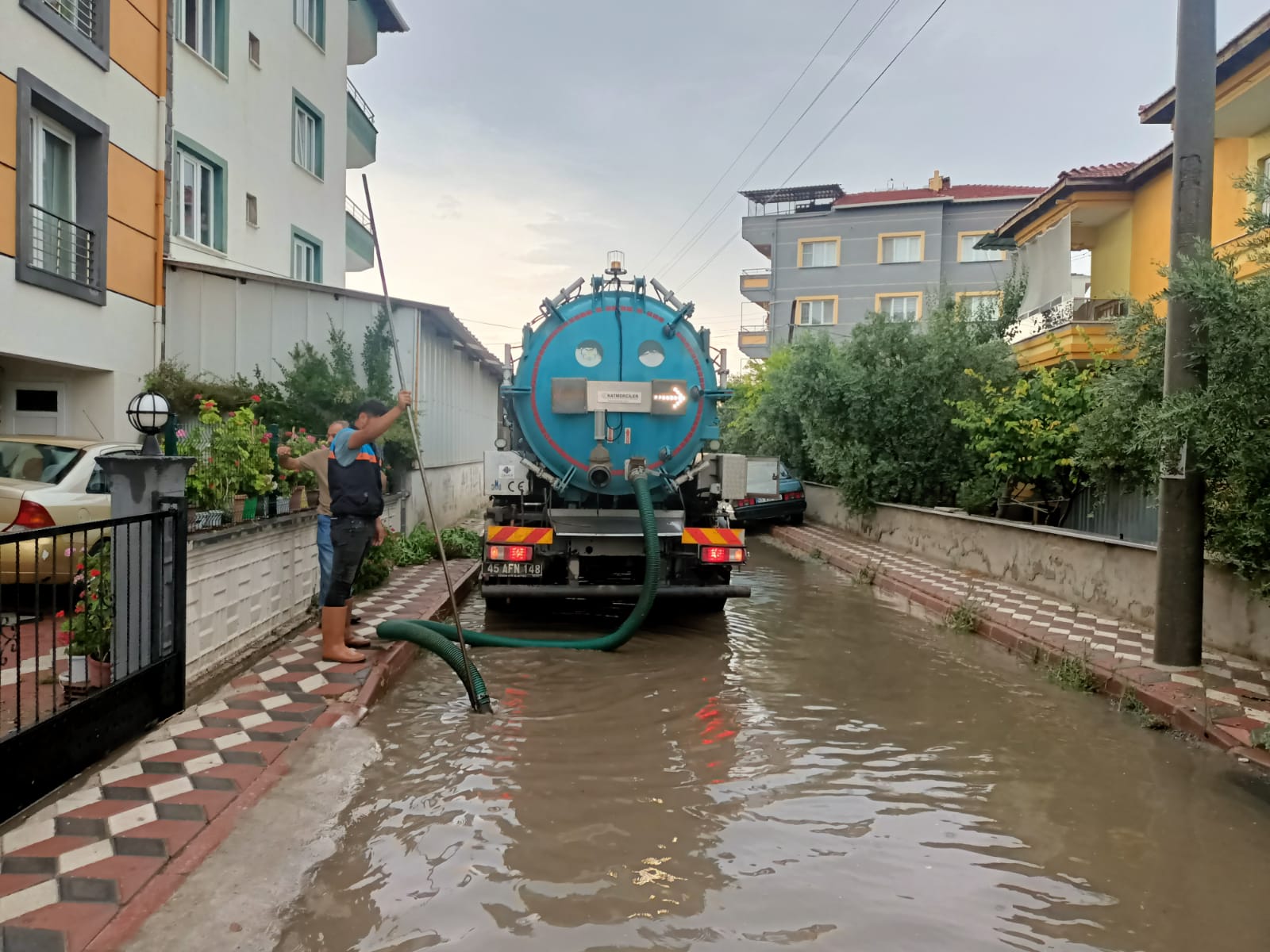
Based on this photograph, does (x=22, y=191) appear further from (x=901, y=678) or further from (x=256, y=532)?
(x=901, y=678)

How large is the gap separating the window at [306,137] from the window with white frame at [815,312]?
79.7 ft

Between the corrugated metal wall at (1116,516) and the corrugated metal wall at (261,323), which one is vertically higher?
the corrugated metal wall at (261,323)

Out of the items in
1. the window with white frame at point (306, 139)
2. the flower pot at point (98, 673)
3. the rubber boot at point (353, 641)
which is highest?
the window with white frame at point (306, 139)

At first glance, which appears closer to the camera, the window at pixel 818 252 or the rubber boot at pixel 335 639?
the rubber boot at pixel 335 639

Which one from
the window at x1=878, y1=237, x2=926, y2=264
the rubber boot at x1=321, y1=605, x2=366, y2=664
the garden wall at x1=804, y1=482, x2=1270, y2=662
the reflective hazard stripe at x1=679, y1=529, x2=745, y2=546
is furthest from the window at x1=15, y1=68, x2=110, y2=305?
the window at x1=878, y1=237, x2=926, y2=264

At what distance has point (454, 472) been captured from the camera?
18.7 metres

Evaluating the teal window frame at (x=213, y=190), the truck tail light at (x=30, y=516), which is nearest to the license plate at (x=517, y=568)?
the truck tail light at (x=30, y=516)

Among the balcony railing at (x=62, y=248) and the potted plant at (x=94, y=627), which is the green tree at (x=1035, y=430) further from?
the balcony railing at (x=62, y=248)

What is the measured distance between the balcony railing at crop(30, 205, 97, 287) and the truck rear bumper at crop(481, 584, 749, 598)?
6105mm

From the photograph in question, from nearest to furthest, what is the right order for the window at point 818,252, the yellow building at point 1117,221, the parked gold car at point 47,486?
the parked gold car at point 47,486
the yellow building at point 1117,221
the window at point 818,252

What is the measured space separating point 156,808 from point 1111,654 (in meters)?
7.19

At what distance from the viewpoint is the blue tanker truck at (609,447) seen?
8258mm

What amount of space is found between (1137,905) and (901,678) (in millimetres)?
3737

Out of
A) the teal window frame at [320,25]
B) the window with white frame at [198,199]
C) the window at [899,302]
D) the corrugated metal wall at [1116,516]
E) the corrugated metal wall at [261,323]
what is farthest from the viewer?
the window at [899,302]
